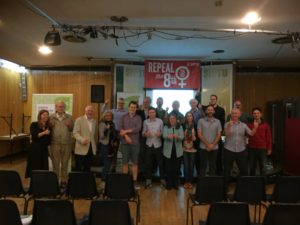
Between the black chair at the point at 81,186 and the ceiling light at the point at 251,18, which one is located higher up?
the ceiling light at the point at 251,18

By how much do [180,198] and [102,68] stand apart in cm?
603


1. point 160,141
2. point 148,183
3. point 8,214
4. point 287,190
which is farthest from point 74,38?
point 287,190

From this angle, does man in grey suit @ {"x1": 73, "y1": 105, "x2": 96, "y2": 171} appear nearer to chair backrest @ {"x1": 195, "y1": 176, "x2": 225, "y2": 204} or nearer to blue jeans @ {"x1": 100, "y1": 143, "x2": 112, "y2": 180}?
blue jeans @ {"x1": 100, "y1": 143, "x2": 112, "y2": 180}

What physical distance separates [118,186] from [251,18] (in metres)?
3.36

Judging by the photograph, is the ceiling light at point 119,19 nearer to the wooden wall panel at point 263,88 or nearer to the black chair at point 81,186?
the black chair at point 81,186

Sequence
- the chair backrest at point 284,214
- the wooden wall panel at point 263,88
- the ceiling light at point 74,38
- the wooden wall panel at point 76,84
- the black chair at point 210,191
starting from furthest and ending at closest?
the wooden wall panel at point 76,84, the wooden wall panel at point 263,88, the ceiling light at point 74,38, the black chair at point 210,191, the chair backrest at point 284,214

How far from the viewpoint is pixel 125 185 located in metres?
3.52

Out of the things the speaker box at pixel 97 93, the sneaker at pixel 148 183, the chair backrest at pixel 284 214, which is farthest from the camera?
the speaker box at pixel 97 93

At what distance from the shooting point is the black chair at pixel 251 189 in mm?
3453

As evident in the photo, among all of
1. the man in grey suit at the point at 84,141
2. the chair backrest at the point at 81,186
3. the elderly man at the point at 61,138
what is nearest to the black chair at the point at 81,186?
the chair backrest at the point at 81,186

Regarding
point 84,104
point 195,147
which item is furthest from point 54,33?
point 84,104

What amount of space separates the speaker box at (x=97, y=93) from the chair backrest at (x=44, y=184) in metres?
5.30

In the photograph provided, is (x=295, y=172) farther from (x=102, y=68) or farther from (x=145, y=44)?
(x=102, y=68)

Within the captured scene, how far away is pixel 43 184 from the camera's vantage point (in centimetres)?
358
